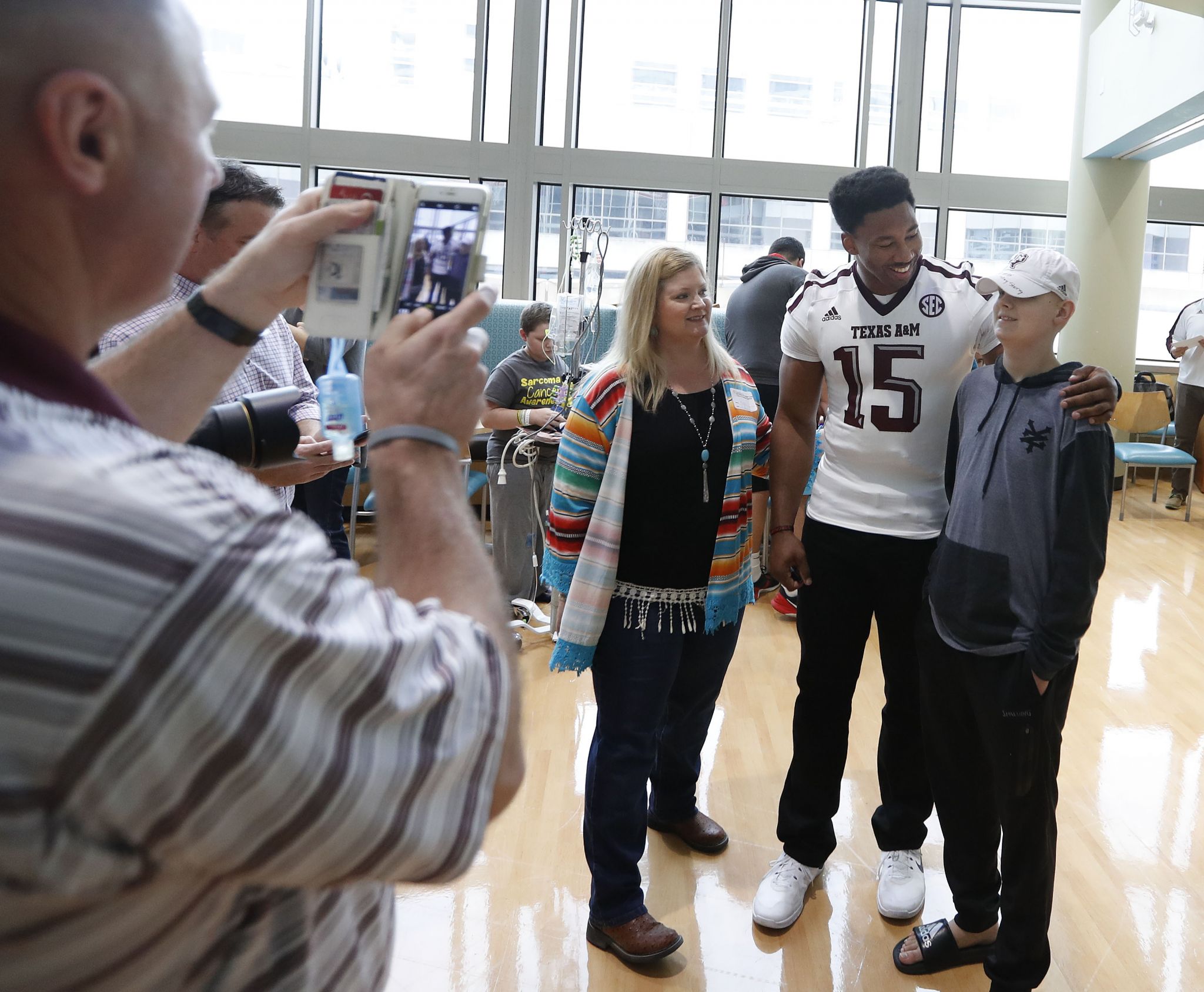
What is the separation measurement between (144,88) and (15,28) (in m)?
0.07

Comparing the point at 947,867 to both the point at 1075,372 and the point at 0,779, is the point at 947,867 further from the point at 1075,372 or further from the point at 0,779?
the point at 0,779

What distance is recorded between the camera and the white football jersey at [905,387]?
237 centimetres

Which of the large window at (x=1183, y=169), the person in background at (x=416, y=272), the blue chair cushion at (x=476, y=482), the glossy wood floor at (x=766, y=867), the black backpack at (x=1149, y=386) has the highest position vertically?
the large window at (x=1183, y=169)

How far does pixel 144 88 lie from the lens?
1.84 ft

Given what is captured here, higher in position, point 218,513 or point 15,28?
point 15,28

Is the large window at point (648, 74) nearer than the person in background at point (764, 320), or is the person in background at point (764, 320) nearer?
the person in background at point (764, 320)

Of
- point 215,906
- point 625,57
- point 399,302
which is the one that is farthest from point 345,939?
point 625,57

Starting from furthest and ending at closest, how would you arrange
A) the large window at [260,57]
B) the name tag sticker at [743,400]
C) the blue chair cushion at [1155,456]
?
the large window at [260,57] → the blue chair cushion at [1155,456] → the name tag sticker at [743,400]

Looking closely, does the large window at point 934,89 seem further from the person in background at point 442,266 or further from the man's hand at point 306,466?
the person in background at point 442,266

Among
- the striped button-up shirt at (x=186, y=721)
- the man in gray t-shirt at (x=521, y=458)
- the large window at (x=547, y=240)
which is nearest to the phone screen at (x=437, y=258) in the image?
the striped button-up shirt at (x=186, y=721)

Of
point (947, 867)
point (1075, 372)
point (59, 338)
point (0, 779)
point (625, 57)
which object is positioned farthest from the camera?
point (625, 57)

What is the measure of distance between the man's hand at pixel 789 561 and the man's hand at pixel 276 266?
1779 millimetres

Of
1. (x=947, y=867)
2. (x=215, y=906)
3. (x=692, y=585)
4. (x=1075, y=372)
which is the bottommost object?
(x=947, y=867)

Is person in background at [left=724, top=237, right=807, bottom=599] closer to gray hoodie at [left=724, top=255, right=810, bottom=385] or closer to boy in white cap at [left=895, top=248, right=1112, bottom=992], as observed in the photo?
gray hoodie at [left=724, top=255, right=810, bottom=385]
